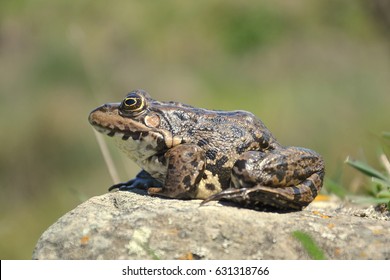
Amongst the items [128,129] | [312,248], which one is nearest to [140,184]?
[128,129]

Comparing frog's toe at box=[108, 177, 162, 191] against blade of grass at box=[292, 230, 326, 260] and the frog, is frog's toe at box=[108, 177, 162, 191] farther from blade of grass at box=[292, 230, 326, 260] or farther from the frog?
blade of grass at box=[292, 230, 326, 260]

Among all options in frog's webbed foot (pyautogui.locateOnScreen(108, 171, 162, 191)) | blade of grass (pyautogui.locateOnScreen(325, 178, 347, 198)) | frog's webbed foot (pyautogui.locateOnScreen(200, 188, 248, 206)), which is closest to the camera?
frog's webbed foot (pyautogui.locateOnScreen(200, 188, 248, 206))

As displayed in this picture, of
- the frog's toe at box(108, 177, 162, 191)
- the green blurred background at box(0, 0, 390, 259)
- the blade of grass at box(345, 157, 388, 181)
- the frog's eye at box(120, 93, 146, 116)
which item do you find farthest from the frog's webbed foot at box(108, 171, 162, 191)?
the green blurred background at box(0, 0, 390, 259)

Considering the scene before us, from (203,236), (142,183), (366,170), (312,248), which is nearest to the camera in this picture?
(312,248)

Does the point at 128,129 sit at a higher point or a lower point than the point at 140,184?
higher

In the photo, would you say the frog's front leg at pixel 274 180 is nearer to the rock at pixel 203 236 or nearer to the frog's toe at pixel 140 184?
the rock at pixel 203 236

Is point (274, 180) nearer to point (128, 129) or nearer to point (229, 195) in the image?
point (229, 195)

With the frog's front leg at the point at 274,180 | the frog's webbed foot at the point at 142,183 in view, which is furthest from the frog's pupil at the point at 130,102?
the frog's front leg at the point at 274,180
